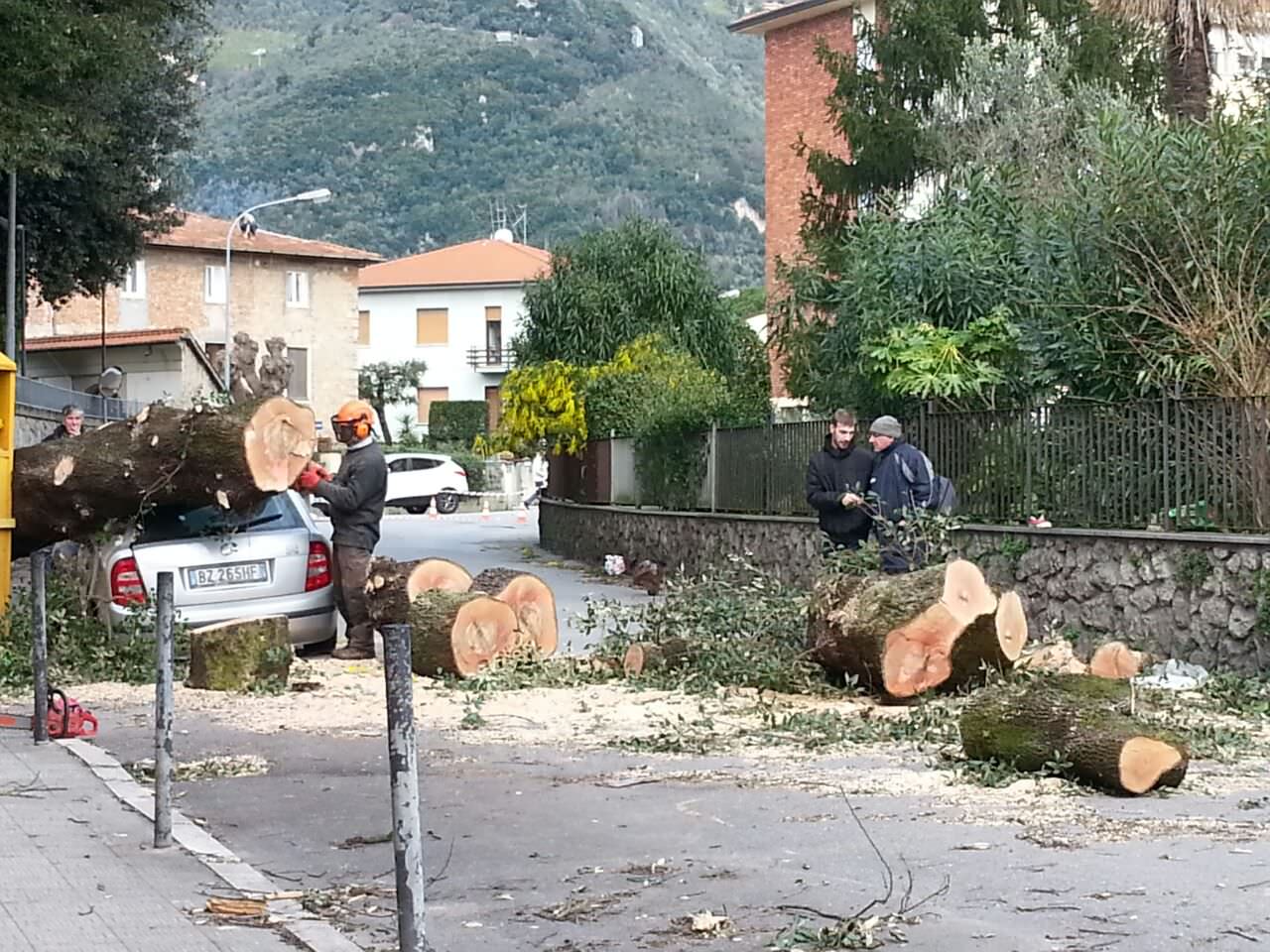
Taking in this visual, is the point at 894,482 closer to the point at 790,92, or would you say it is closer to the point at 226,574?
the point at 226,574

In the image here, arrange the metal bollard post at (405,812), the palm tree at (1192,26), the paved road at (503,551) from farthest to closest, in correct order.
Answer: the palm tree at (1192,26), the paved road at (503,551), the metal bollard post at (405,812)

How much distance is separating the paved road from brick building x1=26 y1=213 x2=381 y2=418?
64.7 ft

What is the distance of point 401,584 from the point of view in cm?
1429

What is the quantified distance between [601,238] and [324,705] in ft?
88.6

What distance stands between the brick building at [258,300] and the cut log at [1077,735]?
5874cm

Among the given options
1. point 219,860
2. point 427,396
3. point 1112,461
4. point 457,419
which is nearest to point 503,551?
point 1112,461

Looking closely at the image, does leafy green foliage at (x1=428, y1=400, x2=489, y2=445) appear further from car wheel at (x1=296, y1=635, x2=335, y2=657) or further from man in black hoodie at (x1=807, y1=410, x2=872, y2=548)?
man in black hoodie at (x1=807, y1=410, x2=872, y2=548)

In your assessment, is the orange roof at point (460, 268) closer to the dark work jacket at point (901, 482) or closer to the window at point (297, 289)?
the window at point (297, 289)

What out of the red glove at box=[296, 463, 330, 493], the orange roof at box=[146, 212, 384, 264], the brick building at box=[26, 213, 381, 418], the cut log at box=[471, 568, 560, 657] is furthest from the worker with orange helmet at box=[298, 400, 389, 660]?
the orange roof at box=[146, 212, 384, 264]

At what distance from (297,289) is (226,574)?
5977cm

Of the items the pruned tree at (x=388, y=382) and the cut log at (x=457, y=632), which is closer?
the cut log at (x=457, y=632)

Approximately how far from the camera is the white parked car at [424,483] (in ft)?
185

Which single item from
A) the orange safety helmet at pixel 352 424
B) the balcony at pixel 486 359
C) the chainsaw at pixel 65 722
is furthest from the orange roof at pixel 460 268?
the chainsaw at pixel 65 722

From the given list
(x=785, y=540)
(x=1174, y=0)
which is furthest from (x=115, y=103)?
(x=1174, y=0)
